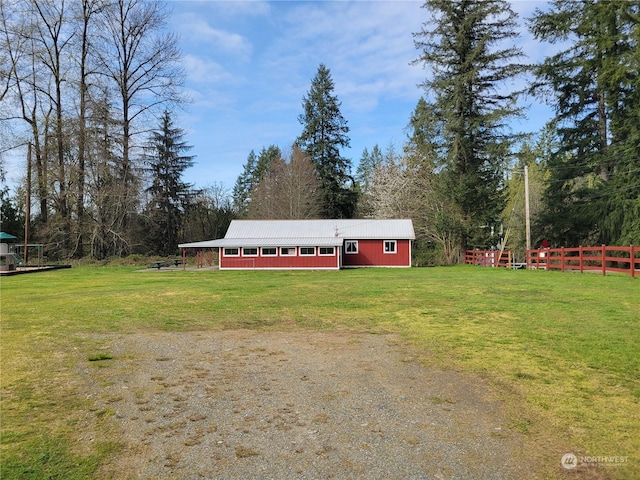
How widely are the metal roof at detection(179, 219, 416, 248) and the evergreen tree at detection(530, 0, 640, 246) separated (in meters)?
10.7

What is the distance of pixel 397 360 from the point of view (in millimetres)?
5926

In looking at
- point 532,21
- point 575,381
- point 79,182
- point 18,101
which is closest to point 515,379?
point 575,381

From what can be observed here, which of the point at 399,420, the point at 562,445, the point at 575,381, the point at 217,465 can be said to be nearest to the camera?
the point at 217,465

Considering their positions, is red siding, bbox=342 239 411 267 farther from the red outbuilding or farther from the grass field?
the grass field

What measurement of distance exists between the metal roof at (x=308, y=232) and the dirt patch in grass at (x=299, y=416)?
24483 mm

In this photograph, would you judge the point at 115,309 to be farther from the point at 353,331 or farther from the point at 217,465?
the point at 217,465

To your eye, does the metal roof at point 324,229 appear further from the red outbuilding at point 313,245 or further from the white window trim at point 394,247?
the white window trim at point 394,247

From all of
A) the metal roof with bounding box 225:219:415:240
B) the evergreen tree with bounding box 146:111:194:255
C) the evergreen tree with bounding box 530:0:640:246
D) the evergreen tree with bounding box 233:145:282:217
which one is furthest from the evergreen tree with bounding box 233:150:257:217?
the evergreen tree with bounding box 530:0:640:246

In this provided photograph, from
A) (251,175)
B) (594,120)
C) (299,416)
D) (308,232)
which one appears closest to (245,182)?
(251,175)

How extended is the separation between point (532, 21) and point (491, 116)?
6603 mm

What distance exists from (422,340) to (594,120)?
27.7m

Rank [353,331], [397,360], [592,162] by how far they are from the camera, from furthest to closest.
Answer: [592,162], [353,331], [397,360]

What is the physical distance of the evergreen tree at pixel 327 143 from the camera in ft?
151

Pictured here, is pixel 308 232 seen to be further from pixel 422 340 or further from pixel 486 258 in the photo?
pixel 422 340
